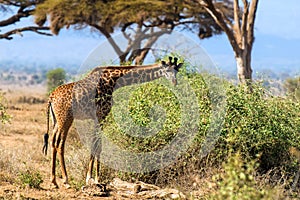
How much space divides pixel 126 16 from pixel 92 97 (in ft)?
44.9

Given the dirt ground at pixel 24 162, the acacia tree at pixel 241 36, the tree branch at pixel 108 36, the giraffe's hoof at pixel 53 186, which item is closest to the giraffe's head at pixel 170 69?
the dirt ground at pixel 24 162

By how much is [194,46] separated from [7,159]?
3.32m

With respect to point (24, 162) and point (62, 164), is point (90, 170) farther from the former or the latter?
point (24, 162)

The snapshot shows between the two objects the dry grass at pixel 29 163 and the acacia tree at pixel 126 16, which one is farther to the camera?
the acacia tree at pixel 126 16

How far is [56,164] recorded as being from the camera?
28.8 feet

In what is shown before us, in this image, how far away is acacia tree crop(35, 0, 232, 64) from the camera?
20.9m

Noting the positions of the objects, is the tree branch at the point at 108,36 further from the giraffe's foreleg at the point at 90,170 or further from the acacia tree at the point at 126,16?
the giraffe's foreleg at the point at 90,170

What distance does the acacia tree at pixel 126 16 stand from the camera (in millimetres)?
20922

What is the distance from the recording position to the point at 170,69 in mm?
7902

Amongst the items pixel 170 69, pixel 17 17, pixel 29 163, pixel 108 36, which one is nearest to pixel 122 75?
pixel 170 69

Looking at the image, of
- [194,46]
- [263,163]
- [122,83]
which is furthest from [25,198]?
[194,46]

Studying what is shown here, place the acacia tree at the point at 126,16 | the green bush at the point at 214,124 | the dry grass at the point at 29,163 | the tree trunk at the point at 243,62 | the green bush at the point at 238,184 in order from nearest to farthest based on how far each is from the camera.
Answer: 1. the green bush at the point at 238,184
2. the green bush at the point at 214,124
3. the dry grass at the point at 29,163
4. the tree trunk at the point at 243,62
5. the acacia tree at the point at 126,16

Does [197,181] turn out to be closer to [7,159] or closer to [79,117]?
[79,117]

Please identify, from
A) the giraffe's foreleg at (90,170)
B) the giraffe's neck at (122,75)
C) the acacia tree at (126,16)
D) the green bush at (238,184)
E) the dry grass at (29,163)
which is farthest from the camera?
the acacia tree at (126,16)
